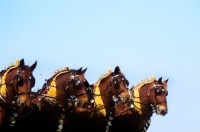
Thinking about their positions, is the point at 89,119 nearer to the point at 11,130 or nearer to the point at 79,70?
the point at 79,70

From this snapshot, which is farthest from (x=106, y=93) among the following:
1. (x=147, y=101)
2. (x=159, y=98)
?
(x=159, y=98)

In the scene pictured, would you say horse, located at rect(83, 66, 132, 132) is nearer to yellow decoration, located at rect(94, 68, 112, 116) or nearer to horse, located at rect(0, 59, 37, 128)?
yellow decoration, located at rect(94, 68, 112, 116)

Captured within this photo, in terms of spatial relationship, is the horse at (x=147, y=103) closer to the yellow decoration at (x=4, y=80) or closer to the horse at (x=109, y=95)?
the horse at (x=109, y=95)

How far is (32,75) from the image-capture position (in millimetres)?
12523

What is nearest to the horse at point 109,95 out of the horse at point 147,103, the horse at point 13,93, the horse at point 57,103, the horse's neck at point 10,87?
the horse at point 147,103

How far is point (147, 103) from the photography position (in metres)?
15.3

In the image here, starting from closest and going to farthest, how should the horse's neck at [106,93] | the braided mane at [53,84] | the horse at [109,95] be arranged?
the braided mane at [53,84] → the horse at [109,95] → the horse's neck at [106,93]

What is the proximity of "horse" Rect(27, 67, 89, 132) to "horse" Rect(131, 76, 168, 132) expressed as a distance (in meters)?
3.02

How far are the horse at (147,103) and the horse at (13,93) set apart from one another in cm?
508

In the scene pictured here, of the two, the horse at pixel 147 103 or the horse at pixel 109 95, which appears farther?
the horse at pixel 147 103

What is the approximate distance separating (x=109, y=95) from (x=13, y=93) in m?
4.18

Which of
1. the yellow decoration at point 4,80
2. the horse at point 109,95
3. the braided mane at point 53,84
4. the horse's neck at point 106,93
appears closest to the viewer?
A: the yellow decoration at point 4,80

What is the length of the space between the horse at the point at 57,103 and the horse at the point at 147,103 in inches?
119

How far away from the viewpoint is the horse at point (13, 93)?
11.4 meters
